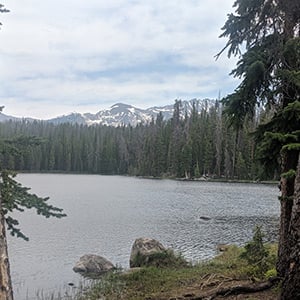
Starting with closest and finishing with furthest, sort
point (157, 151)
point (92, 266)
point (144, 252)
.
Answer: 1. point (144, 252)
2. point (92, 266)
3. point (157, 151)

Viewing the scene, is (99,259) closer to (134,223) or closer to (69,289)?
(69,289)

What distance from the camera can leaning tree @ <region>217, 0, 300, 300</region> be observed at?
770 cm

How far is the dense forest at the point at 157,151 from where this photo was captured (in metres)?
88.1

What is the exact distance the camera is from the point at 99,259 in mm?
15508

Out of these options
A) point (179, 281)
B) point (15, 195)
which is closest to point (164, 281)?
point (179, 281)

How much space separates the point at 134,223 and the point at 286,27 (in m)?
20.6

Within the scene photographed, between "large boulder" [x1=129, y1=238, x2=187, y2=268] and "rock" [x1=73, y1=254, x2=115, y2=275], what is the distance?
963 mm

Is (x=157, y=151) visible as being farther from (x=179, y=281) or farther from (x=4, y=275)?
(x=4, y=275)

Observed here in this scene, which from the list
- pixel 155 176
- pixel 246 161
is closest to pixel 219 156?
pixel 246 161

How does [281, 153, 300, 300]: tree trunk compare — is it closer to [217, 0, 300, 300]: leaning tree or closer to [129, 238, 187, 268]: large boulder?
[217, 0, 300, 300]: leaning tree

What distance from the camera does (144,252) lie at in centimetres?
1500

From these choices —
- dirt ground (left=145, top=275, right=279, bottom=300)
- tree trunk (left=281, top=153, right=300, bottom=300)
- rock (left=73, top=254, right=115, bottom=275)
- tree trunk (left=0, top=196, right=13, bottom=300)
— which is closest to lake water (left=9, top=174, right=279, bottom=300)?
rock (left=73, top=254, right=115, bottom=275)

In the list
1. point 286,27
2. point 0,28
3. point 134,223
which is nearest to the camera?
point 0,28

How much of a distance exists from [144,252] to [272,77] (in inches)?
348
